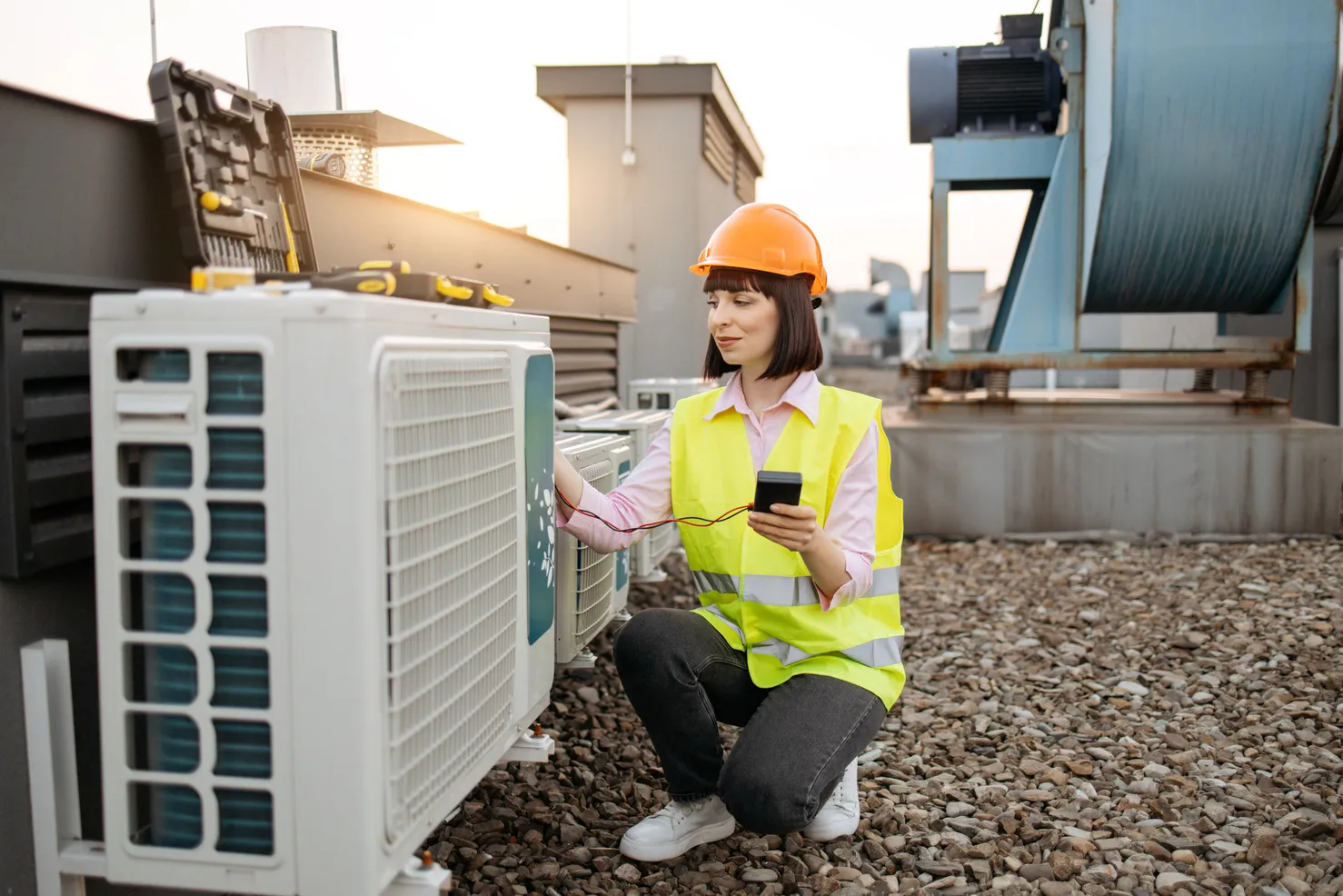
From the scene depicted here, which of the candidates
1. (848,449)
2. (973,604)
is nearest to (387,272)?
(848,449)

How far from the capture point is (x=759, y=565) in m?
2.21

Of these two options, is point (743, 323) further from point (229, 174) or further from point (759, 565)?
point (229, 174)

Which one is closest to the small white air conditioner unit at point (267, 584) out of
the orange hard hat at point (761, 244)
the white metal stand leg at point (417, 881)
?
the white metal stand leg at point (417, 881)

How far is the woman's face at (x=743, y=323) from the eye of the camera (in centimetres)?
225

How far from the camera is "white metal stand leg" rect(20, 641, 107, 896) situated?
157 cm

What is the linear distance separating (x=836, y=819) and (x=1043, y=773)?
77 centimetres

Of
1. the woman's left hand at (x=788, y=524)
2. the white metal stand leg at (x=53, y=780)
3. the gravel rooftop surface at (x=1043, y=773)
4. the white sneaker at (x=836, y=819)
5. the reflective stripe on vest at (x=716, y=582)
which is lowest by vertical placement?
the gravel rooftop surface at (x=1043, y=773)

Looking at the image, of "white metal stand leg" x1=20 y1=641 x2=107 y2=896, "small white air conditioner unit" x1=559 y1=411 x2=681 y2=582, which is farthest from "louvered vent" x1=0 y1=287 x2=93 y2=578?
"small white air conditioner unit" x1=559 y1=411 x2=681 y2=582

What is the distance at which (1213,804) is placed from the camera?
2613 millimetres

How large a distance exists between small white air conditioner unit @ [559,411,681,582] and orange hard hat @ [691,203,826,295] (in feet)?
3.47

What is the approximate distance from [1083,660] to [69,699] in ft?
10.6

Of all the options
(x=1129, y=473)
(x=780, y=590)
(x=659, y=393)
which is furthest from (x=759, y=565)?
(x=1129, y=473)

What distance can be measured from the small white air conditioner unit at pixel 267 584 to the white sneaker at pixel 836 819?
1070 millimetres

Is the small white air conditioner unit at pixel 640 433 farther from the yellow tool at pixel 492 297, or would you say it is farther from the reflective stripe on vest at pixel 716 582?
the yellow tool at pixel 492 297
